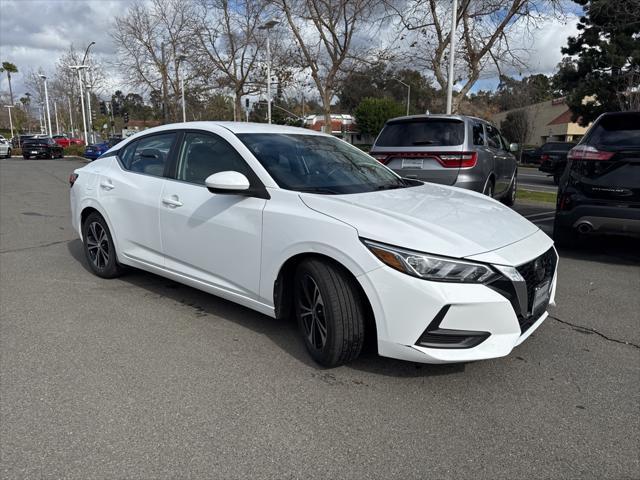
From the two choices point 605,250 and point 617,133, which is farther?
point 605,250

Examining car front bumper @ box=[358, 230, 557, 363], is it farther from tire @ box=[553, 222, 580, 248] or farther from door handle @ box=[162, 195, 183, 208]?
tire @ box=[553, 222, 580, 248]

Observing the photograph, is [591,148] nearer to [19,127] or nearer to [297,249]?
[297,249]

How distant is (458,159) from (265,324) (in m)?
4.34

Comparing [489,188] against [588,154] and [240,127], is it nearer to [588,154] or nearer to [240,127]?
[588,154]

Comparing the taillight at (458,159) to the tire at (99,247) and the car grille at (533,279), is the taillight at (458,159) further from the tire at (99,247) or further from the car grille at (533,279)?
the tire at (99,247)

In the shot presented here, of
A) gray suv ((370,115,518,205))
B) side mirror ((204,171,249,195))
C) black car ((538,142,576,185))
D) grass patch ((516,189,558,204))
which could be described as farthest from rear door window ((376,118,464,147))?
black car ((538,142,576,185))

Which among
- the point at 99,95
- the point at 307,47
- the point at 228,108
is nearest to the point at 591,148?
the point at 307,47

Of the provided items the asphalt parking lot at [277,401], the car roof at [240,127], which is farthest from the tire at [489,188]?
the car roof at [240,127]

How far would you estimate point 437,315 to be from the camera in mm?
2684

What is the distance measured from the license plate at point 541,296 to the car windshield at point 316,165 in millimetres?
1335

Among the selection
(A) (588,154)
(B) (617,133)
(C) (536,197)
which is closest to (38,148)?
(C) (536,197)

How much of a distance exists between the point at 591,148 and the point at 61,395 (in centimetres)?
533

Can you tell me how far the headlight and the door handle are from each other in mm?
2005

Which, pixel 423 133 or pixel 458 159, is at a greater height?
pixel 423 133
